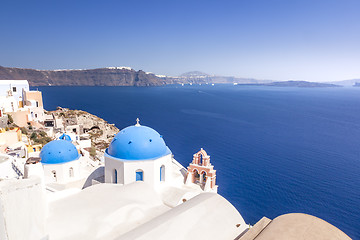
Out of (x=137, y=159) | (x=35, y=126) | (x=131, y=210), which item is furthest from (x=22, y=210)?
(x=35, y=126)

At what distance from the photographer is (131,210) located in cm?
924

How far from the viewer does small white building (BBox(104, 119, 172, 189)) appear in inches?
564

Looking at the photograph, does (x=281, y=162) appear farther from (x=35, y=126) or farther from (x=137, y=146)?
(x=35, y=126)

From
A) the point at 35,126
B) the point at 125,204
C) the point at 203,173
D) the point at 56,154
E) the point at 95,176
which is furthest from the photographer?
the point at 35,126

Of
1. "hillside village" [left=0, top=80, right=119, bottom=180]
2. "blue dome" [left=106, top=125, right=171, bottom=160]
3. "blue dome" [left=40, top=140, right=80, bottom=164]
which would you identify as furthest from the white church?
"hillside village" [left=0, top=80, right=119, bottom=180]

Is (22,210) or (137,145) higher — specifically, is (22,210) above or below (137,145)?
above

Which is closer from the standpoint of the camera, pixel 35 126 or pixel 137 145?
pixel 137 145

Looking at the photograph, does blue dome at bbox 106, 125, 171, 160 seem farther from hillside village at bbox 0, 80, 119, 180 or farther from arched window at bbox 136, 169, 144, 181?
hillside village at bbox 0, 80, 119, 180

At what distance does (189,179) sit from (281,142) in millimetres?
41569

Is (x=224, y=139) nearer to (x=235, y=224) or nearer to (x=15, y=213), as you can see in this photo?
(x=235, y=224)

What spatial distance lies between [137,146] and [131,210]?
5813mm

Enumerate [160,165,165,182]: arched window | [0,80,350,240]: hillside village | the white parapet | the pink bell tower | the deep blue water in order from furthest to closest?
the deep blue water, the pink bell tower, [160,165,165,182]: arched window, [0,80,350,240]: hillside village, the white parapet

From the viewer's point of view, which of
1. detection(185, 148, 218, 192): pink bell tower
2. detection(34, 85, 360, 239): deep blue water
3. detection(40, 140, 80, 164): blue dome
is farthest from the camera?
detection(34, 85, 360, 239): deep blue water

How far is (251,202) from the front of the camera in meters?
29.5
